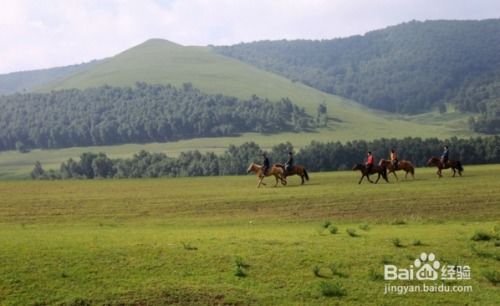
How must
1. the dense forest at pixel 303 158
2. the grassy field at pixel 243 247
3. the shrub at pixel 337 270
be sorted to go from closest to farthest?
the grassy field at pixel 243 247 < the shrub at pixel 337 270 < the dense forest at pixel 303 158

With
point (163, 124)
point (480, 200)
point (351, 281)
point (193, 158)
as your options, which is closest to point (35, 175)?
point (193, 158)

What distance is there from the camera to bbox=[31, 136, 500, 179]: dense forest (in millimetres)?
78500

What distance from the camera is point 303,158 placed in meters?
81.7

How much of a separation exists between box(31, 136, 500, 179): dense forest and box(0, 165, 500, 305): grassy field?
43.1 meters

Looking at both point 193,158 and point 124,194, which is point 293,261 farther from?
point 193,158

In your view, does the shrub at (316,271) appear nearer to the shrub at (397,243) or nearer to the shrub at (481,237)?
the shrub at (397,243)

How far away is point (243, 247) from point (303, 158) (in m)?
61.1

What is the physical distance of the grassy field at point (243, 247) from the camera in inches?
684

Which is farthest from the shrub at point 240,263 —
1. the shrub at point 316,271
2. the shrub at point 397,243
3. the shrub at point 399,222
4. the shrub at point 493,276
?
the shrub at point 399,222

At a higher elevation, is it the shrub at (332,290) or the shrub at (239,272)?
the shrub at (239,272)

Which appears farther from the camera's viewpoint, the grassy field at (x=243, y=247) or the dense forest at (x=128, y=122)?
the dense forest at (x=128, y=122)

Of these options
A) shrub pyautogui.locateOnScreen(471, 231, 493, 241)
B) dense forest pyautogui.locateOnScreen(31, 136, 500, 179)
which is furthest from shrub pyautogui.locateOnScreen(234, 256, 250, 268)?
dense forest pyautogui.locateOnScreen(31, 136, 500, 179)

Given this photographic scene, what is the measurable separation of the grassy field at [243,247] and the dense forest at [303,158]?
43.1m

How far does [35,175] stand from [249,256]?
101246 mm
